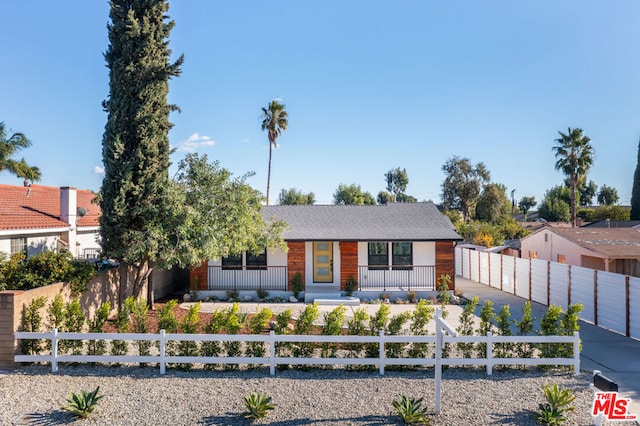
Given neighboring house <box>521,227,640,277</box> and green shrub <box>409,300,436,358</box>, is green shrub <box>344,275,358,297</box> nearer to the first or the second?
green shrub <box>409,300,436,358</box>

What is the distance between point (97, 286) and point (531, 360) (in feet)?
37.5

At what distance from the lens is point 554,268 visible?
14.6m

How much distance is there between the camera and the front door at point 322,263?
17.1 meters

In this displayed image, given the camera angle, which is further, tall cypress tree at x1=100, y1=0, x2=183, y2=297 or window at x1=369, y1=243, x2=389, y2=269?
window at x1=369, y1=243, x2=389, y2=269

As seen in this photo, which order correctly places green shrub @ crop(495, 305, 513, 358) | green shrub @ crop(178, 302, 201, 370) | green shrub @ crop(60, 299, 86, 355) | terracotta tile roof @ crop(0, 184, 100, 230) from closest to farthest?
green shrub @ crop(495, 305, 513, 358) → green shrub @ crop(178, 302, 201, 370) → green shrub @ crop(60, 299, 86, 355) → terracotta tile roof @ crop(0, 184, 100, 230)

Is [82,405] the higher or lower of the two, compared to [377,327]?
lower

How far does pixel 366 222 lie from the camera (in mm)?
18391

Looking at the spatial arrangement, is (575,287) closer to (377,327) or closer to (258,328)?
(377,327)

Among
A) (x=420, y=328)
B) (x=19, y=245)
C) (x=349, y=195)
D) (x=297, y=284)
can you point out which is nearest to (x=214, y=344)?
(x=420, y=328)

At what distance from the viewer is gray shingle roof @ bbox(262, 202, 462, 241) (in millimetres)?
16750

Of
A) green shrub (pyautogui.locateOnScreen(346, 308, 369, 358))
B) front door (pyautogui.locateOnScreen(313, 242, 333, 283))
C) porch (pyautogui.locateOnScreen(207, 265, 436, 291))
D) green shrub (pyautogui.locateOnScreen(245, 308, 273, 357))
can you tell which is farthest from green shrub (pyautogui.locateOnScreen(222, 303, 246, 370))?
front door (pyautogui.locateOnScreen(313, 242, 333, 283))

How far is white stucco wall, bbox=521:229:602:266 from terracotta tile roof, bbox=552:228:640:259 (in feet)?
0.80

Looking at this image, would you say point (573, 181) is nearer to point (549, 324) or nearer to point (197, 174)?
point (549, 324)

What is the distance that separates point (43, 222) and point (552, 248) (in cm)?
2331
